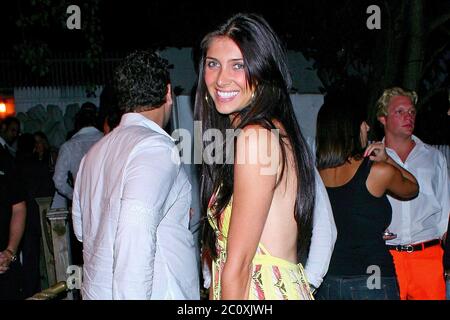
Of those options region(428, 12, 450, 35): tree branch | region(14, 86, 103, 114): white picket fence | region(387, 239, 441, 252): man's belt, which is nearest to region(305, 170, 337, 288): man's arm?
region(387, 239, 441, 252): man's belt

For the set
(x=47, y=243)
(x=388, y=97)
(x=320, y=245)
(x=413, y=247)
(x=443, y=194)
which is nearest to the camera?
(x=320, y=245)

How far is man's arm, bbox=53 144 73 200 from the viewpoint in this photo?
588 centimetres

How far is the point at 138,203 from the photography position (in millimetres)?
2371

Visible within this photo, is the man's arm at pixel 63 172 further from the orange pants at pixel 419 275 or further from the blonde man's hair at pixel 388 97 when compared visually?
the orange pants at pixel 419 275

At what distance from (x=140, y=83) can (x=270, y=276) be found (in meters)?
1.20

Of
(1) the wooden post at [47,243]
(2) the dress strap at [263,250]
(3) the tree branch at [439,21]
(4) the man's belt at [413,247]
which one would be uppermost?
(3) the tree branch at [439,21]

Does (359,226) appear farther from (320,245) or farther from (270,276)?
(270,276)

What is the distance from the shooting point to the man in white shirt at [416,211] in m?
3.73

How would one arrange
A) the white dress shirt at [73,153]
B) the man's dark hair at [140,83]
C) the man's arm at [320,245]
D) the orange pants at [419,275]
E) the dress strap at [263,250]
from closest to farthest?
the dress strap at [263,250] → the man's arm at [320,245] → the man's dark hair at [140,83] → the orange pants at [419,275] → the white dress shirt at [73,153]

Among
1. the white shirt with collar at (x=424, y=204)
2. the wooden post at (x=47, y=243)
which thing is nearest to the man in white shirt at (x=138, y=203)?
the white shirt with collar at (x=424, y=204)

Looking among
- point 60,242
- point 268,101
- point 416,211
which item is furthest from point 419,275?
point 60,242

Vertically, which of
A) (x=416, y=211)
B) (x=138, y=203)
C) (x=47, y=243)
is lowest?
(x=47, y=243)

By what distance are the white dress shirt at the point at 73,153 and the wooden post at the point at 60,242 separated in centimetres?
113
